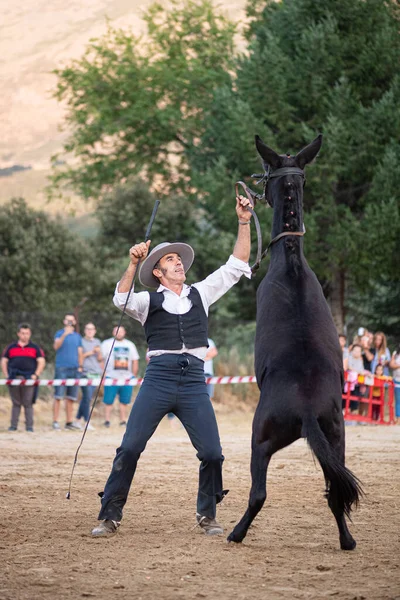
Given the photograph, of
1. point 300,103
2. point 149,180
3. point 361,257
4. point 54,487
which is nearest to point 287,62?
point 300,103

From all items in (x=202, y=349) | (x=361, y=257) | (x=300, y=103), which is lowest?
(x=202, y=349)

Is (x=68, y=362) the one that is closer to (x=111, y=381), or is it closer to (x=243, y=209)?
(x=111, y=381)

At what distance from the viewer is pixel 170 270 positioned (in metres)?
7.42

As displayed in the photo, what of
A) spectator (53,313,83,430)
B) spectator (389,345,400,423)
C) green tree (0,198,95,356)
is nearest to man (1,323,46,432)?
spectator (53,313,83,430)

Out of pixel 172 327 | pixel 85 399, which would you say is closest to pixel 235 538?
pixel 172 327

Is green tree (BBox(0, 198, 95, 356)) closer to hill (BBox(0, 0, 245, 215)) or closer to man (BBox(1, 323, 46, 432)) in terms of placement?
man (BBox(1, 323, 46, 432))

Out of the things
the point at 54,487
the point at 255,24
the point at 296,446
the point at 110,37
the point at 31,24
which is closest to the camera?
the point at 54,487

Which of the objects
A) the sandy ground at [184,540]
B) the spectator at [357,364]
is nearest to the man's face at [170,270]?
the sandy ground at [184,540]

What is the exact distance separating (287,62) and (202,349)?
20133 mm

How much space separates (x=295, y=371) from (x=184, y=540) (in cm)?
148

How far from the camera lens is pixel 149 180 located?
39.5 meters

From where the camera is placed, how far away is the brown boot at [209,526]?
23.0ft

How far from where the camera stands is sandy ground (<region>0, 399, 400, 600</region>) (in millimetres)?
5355

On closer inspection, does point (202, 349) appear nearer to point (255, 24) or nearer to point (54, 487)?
point (54, 487)
